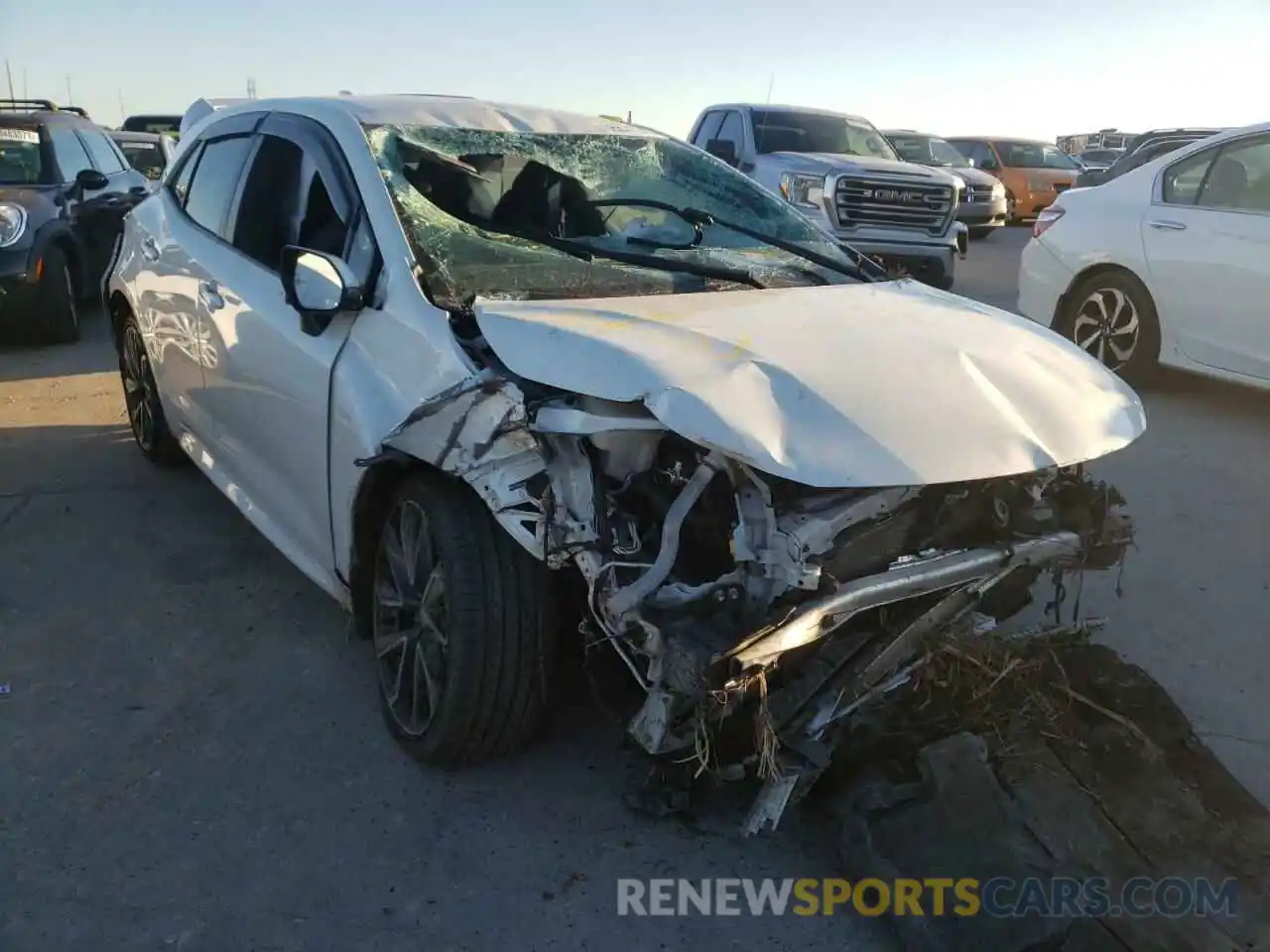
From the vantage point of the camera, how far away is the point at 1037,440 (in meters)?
2.60

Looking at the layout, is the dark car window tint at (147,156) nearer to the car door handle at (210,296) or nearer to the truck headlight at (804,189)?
the truck headlight at (804,189)

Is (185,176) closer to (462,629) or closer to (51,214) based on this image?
(462,629)

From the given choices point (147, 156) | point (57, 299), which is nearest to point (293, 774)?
point (57, 299)

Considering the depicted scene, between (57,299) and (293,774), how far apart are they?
6.99 m

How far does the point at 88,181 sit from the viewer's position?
905 cm

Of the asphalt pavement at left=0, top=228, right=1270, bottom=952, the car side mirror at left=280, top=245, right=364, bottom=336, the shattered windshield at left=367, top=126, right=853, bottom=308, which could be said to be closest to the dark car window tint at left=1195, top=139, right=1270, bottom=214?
the asphalt pavement at left=0, top=228, right=1270, bottom=952

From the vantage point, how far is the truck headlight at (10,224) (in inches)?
322

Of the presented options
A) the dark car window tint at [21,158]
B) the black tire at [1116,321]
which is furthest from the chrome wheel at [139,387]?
the black tire at [1116,321]

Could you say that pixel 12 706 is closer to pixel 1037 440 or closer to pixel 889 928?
pixel 889 928

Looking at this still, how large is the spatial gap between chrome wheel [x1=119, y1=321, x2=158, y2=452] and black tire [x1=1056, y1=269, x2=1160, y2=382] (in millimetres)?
5345

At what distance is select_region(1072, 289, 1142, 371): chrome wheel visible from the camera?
6.82 metres

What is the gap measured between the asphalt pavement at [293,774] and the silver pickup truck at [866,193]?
6181mm

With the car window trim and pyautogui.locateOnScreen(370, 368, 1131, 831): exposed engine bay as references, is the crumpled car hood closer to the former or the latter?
pyautogui.locateOnScreen(370, 368, 1131, 831): exposed engine bay

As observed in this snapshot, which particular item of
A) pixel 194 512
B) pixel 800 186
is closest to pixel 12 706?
pixel 194 512
